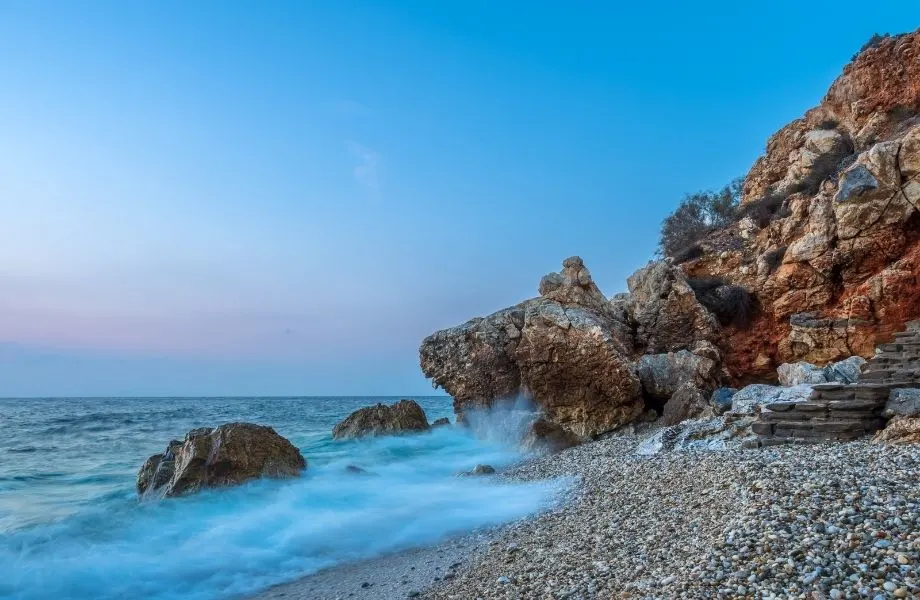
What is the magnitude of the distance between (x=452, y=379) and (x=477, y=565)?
46.8 ft

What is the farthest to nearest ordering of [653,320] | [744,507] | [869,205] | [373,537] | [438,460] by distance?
[653,320] → [438,460] → [869,205] → [373,537] → [744,507]

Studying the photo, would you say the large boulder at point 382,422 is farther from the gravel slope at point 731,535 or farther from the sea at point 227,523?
the gravel slope at point 731,535

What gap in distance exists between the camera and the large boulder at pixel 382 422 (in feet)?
89.9

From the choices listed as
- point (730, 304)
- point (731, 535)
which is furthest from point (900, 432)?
point (730, 304)

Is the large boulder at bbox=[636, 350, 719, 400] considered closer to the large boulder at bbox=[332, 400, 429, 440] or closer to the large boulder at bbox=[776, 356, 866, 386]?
the large boulder at bbox=[776, 356, 866, 386]

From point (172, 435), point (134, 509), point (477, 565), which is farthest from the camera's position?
point (172, 435)

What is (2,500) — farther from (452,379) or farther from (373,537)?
(452,379)

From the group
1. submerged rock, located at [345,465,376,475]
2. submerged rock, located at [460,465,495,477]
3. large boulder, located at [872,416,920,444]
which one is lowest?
submerged rock, located at [345,465,376,475]

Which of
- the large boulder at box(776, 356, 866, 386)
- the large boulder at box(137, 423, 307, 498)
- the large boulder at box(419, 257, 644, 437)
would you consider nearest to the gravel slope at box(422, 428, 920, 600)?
the large boulder at box(776, 356, 866, 386)

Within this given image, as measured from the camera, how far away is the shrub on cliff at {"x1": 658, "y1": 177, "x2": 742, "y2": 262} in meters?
31.9

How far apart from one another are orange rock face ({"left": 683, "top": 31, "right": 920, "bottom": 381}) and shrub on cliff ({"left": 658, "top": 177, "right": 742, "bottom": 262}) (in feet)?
13.4

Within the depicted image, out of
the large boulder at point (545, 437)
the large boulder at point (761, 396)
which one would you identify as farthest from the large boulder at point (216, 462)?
the large boulder at point (761, 396)

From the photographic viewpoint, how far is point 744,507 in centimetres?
684

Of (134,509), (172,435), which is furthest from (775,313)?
(172,435)
